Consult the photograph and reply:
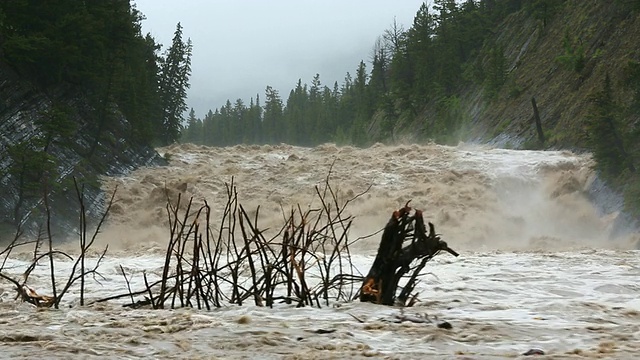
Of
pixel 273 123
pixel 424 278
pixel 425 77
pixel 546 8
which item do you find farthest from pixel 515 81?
pixel 273 123

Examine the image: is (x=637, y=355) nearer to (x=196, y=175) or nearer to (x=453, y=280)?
(x=453, y=280)

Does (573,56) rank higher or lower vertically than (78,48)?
higher

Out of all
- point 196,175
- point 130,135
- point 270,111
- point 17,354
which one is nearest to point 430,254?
point 17,354

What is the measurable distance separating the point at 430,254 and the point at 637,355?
6.01 ft

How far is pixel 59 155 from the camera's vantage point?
1808 centimetres

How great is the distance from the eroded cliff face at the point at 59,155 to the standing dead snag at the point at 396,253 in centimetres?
1224

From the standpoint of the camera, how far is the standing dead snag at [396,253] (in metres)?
4.56

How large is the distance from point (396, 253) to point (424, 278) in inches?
114

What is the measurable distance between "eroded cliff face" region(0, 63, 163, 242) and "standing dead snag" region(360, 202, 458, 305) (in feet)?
40.2

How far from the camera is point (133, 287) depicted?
712 centimetres

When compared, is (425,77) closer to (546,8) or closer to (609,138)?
(546,8)

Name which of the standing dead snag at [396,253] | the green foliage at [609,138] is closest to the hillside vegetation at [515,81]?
Answer: the green foliage at [609,138]

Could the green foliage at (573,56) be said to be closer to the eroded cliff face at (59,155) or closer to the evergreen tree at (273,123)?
the eroded cliff face at (59,155)

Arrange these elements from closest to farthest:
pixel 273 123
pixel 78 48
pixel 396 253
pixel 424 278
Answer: pixel 396 253 < pixel 424 278 < pixel 78 48 < pixel 273 123
